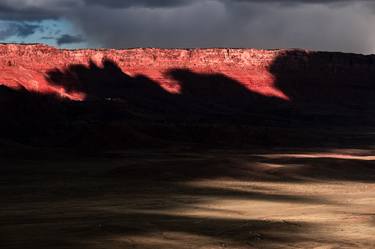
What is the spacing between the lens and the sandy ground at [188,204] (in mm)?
12016

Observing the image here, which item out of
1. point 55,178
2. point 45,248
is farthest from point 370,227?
point 55,178

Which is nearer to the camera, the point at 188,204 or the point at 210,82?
the point at 188,204

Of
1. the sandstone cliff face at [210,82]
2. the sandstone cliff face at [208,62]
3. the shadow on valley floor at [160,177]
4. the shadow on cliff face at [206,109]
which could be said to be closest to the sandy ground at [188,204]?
the shadow on valley floor at [160,177]

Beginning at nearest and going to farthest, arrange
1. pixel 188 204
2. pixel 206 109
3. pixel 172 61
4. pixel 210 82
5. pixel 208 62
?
pixel 188 204
pixel 206 109
pixel 210 82
pixel 172 61
pixel 208 62

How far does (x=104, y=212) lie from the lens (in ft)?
53.8

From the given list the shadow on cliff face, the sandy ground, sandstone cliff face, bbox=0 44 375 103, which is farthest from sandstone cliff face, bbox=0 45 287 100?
the sandy ground

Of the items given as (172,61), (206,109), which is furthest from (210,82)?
(206,109)

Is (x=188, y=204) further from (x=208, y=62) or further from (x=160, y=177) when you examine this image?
(x=208, y=62)

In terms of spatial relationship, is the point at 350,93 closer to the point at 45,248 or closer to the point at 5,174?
the point at 5,174

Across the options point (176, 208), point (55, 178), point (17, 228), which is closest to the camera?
point (17, 228)

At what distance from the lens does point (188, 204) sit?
19.0 m

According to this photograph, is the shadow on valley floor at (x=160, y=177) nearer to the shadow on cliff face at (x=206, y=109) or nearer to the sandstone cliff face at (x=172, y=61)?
the shadow on cliff face at (x=206, y=109)

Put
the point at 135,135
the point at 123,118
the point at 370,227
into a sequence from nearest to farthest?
the point at 370,227 → the point at 135,135 → the point at 123,118

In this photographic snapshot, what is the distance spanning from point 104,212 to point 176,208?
2.20 metres
